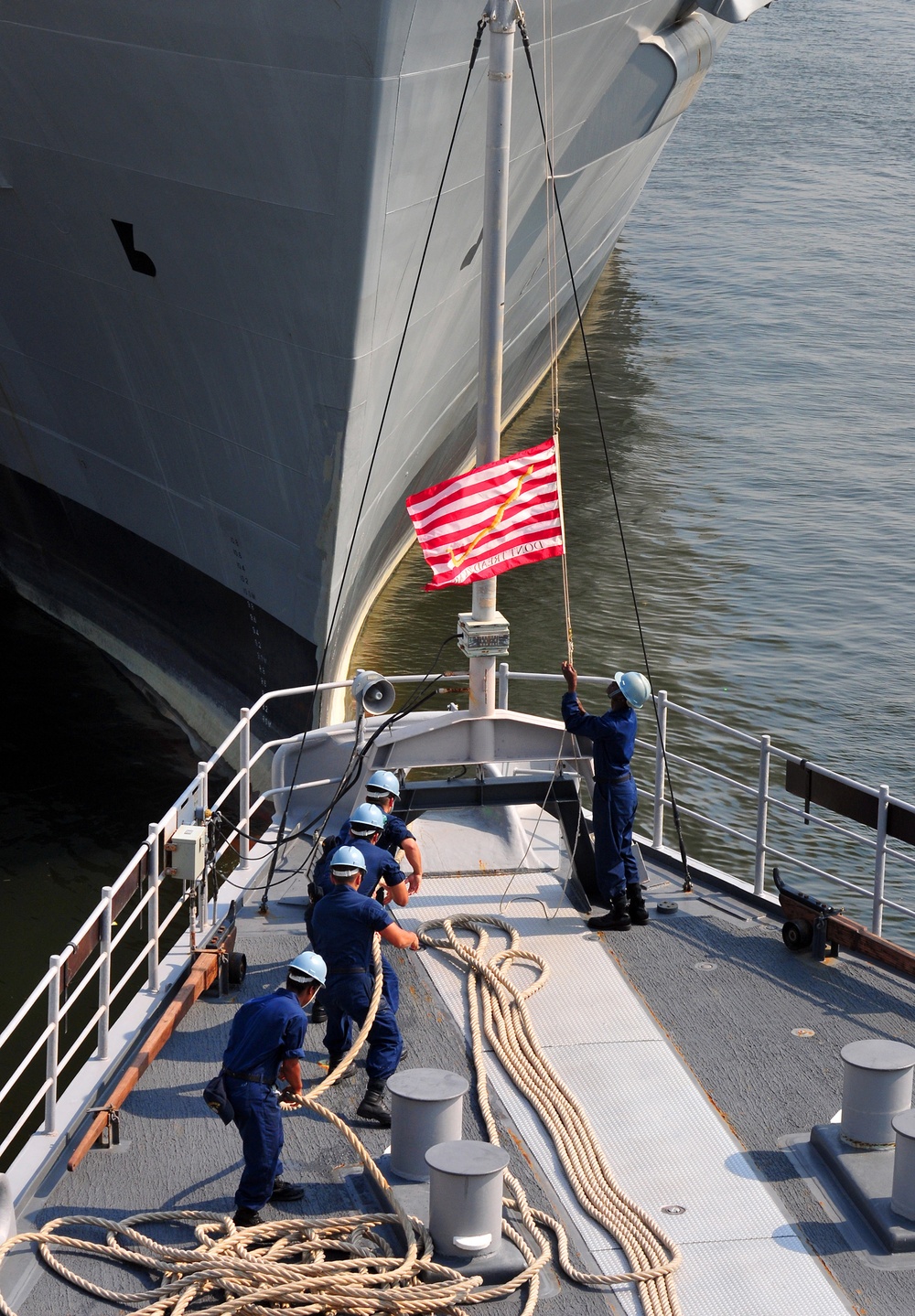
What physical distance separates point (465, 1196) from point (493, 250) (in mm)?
4656

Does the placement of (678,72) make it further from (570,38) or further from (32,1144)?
(32,1144)

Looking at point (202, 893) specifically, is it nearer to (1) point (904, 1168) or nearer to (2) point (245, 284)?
(1) point (904, 1168)

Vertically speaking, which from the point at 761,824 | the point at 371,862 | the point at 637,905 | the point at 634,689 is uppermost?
the point at 634,689

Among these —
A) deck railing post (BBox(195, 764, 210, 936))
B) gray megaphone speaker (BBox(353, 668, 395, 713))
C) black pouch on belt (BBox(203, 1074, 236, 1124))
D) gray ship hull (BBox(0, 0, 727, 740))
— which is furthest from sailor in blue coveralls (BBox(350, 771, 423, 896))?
gray ship hull (BBox(0, 0, 727, 740))

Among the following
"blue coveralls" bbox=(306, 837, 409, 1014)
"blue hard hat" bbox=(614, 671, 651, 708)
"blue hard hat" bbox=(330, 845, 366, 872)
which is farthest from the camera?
"blue hard hat" bbox=(614, 671, 651, 708)

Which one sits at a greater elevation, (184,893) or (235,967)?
(184,893)

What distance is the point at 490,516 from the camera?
720cm

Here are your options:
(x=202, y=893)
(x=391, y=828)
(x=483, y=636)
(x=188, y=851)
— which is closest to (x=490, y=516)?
(x=483, y=636)

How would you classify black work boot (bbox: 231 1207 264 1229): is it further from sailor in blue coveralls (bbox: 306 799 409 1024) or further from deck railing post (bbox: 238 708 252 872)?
deck railing post (bbox: 238 708 252 872)

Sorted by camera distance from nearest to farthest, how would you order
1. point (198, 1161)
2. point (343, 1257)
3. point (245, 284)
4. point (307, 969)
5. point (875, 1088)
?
point (343, 1257) < point (307, 969) < point (875, 1088) < point (198, 1161) < point (245, 284)

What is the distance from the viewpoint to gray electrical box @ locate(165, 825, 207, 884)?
6.37 metres

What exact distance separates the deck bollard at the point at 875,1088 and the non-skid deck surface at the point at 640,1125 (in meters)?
0.43

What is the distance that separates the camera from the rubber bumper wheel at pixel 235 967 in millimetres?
6480

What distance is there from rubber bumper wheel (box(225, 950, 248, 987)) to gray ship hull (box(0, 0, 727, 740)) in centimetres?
456
